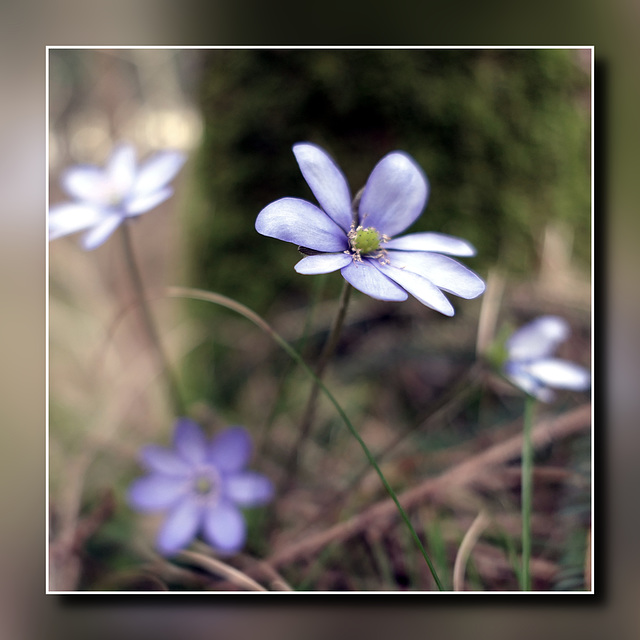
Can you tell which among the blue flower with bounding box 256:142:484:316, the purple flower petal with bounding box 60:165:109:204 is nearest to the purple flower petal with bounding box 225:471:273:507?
the blue flower with bounding box 256:142:484:316

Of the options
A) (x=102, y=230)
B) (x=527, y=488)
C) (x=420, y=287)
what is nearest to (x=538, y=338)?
(x=527, y=488)

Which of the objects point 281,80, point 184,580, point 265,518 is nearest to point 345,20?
point 281,80

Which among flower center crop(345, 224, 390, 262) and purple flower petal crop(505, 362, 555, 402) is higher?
flower center crop(345, 224, 390, 262)

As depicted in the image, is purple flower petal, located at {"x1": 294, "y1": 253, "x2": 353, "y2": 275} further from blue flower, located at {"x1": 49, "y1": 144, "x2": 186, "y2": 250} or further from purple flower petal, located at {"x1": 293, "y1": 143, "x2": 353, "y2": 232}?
blue flower, located at {"x1": 49, "y1": 144, "x2": 186, "y2": 250}

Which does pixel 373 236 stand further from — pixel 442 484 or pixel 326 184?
pixel 442 484

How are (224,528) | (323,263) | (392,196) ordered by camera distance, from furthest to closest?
(224,528) → (392,196) → (323,263)

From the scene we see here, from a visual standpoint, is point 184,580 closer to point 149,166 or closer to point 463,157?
point 149,166
